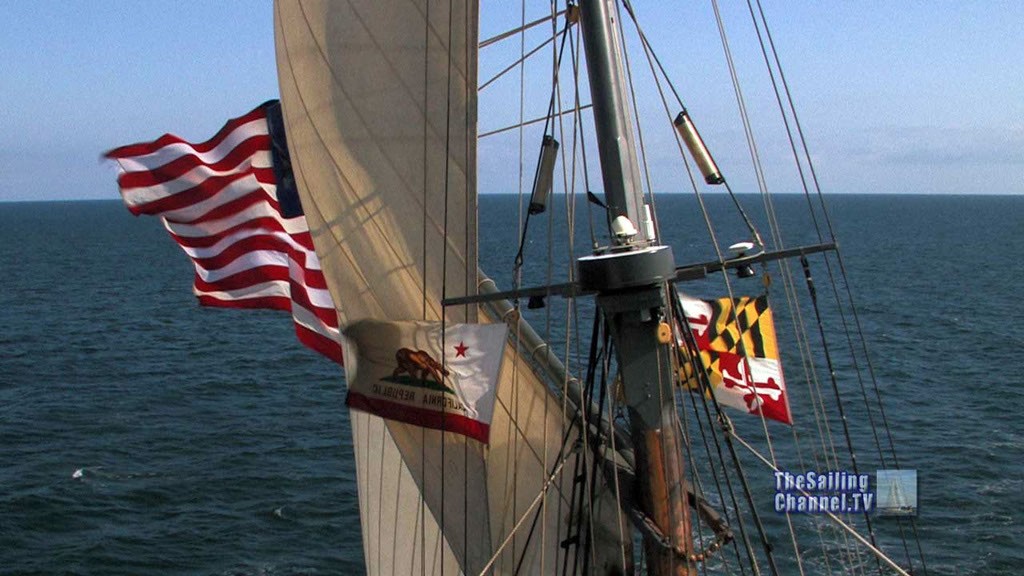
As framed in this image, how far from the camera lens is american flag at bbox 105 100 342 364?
54.2ft

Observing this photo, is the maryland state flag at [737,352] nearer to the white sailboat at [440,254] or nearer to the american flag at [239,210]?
the white sailboat at [440,254]

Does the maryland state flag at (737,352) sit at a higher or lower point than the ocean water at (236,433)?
higher

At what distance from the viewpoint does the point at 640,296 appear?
31.8 feet

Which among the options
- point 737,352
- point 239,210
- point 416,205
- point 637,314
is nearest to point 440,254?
point 416,205

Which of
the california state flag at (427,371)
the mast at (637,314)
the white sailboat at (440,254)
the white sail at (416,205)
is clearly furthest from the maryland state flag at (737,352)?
the mast at (637,314)

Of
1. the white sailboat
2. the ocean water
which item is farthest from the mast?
the ocean water

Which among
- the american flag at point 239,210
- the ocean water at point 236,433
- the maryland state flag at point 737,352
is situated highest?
the american flag at point 239,210

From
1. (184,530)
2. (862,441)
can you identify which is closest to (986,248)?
(862,441)

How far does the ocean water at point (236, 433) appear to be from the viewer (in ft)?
96.5

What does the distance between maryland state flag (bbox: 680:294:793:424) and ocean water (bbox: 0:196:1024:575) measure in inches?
165

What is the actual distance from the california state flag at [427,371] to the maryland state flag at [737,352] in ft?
17.0

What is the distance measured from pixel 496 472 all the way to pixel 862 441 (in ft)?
88.5

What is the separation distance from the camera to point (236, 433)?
4059cm

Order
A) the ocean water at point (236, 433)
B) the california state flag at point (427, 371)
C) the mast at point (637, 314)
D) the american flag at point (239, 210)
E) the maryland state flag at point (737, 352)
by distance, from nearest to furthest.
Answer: the mast at point (637, 314) → the california state flag at point (427, 371) → the maryland state flag at point (737, 352) → the american flag at point (239, 210) → the ocean water at point (236, 433)
